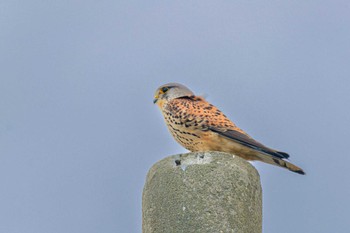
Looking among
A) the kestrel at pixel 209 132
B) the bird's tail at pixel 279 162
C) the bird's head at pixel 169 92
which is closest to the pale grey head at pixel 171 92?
the bird's head at pixel 169 92

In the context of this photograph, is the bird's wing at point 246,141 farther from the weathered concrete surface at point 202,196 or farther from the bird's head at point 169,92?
the weathered concrete surface at point 202,196

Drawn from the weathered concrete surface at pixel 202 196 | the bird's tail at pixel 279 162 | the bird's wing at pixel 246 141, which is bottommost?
the weathered concrete surface at pixel 202 196

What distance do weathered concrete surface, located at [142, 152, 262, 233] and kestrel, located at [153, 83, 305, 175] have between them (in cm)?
158

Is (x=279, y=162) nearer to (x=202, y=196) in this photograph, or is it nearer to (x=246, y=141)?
(x=246, y=141)

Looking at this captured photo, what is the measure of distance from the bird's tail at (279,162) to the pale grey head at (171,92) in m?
1.67

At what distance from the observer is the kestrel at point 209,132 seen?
664 cm

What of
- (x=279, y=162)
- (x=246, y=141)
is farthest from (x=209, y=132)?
(x=279, y=162)

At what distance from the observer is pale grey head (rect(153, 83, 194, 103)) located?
8.05 metres

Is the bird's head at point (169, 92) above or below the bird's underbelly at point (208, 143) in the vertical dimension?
above

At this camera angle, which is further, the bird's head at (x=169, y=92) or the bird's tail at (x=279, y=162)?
the bird's head at (x=169, y=92)

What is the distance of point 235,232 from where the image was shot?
4492 mm

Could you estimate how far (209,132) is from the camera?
7.02 m

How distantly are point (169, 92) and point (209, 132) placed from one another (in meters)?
1.33

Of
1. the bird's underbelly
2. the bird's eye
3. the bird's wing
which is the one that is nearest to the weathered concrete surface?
the bird's wing
